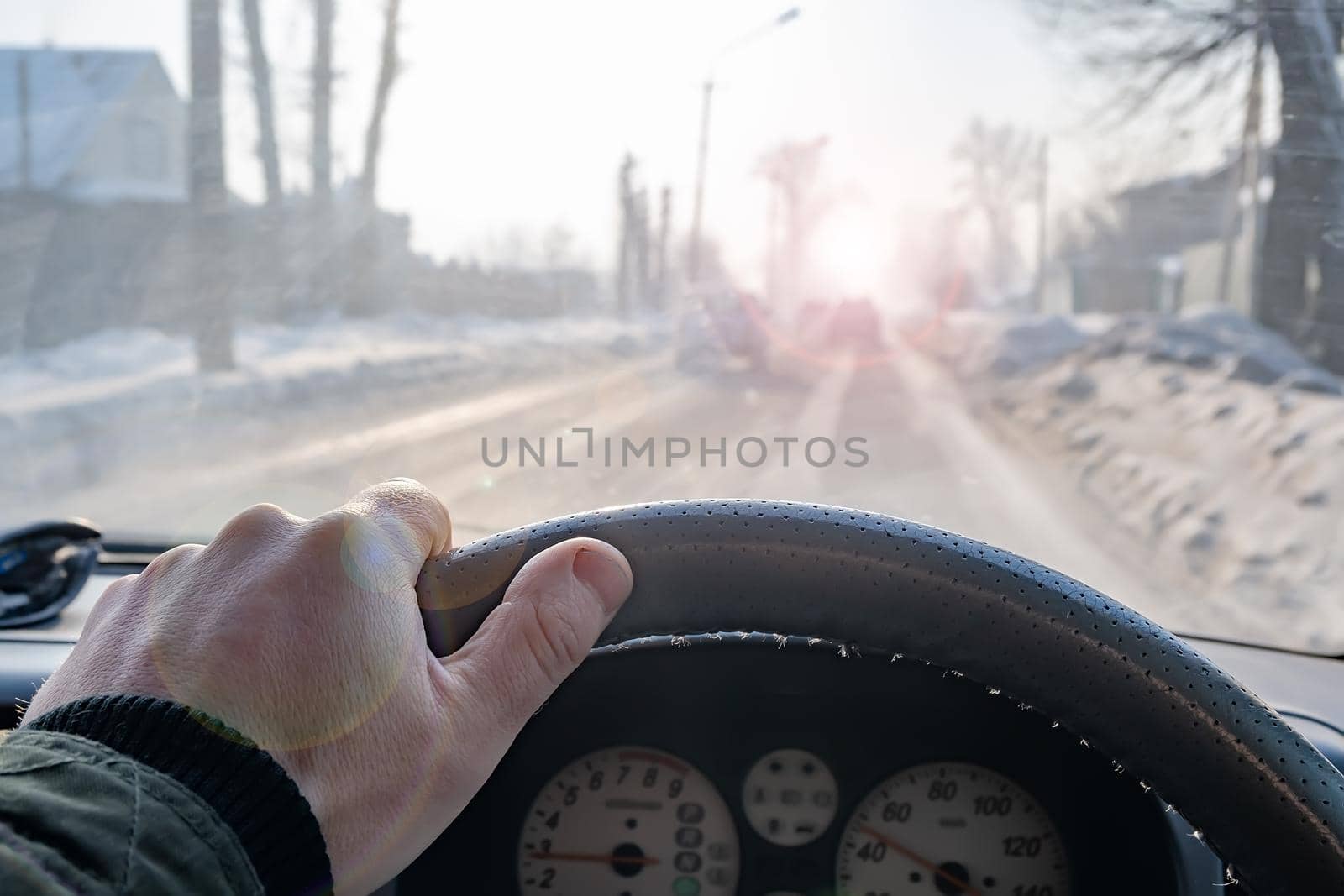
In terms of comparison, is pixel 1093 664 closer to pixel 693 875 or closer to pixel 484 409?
pixel 693 875

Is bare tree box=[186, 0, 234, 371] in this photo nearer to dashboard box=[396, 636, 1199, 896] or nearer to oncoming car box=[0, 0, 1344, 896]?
oncoming car box=[0, 0, 1344, 896]

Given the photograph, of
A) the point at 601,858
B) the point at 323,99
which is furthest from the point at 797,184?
the point at 323,99

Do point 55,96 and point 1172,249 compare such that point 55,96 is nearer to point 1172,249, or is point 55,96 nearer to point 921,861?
point 1172,249

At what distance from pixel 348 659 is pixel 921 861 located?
1.23m

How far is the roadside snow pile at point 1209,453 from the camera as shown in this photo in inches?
149

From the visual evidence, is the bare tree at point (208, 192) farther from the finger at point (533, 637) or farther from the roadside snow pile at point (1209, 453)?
the finger at point (533, 637)

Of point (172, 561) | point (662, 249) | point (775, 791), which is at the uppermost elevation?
point (662, 249)

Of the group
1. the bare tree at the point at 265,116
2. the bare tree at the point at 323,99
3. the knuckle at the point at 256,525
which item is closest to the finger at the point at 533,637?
the knuckle at the point at 256,525

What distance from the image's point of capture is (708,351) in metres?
6.80

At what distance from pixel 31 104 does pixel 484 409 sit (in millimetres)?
3795

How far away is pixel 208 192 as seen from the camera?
333 inches

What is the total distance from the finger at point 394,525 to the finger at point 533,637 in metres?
0.13

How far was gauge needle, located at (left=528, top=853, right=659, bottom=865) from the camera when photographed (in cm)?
194

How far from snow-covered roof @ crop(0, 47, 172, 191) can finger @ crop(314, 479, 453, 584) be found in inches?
206
